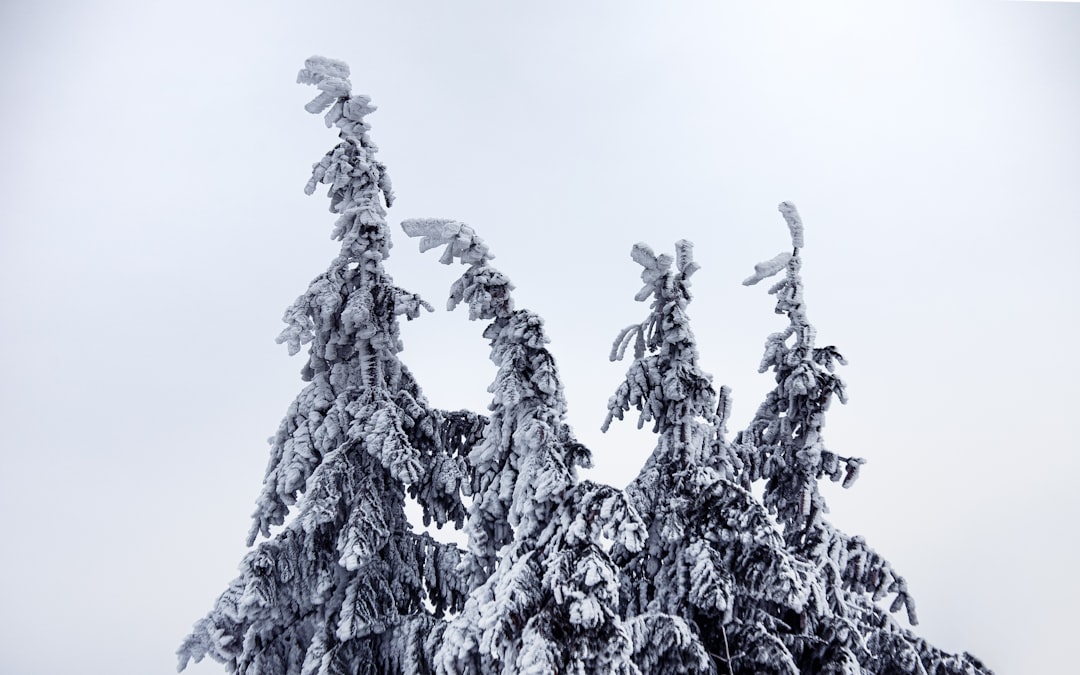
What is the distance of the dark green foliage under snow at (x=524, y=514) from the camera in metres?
8.45

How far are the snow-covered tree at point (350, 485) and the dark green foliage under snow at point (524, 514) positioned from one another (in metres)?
0.03

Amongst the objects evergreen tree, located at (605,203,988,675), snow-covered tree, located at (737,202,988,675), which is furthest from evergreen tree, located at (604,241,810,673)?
snow-covered tree, located at (737,202,988,675)

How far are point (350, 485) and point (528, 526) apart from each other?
3.48m

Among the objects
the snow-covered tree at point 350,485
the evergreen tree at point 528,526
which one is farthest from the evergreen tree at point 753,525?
the snow-covered tree at point 350,485

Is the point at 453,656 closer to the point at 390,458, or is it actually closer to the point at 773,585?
the point at 390,458

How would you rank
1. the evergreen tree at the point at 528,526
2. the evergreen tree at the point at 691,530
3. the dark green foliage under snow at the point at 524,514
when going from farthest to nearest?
1. the evergreen tree at the point at 691,530
2. the dark green foliage under snow at the point at 524,514
3. the evergreen tree at the point at 528,526

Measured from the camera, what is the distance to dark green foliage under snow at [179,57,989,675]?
845 cm

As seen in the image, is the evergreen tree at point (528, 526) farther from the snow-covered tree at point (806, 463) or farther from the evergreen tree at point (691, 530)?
the snow-covered tree at point (806, 463)

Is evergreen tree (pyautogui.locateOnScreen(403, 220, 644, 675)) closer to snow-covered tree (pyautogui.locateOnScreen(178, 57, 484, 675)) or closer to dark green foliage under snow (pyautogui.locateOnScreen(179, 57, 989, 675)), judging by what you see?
dark green foliage under snow (pyautogui.locateOnScreen(179, 57, 989, 675))

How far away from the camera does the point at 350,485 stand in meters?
11.2

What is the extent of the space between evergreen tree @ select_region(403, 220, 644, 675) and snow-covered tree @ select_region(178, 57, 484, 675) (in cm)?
152

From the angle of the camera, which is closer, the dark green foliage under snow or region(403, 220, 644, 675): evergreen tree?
region(403, 220, 644, 675): evergreen tree

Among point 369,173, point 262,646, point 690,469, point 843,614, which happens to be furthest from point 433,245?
point 843,614

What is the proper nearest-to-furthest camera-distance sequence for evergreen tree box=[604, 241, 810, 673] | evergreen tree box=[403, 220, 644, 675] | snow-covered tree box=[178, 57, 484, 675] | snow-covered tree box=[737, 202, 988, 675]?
1. evergreen tree box=[403, 220, 644, 675]
2. evergreen tree box=[604, 241, 810, 673]
3. snow-covered tree box=[178, 57, 484, 675]
4. snow-covered tree box=[737, 202, 988, 675]
